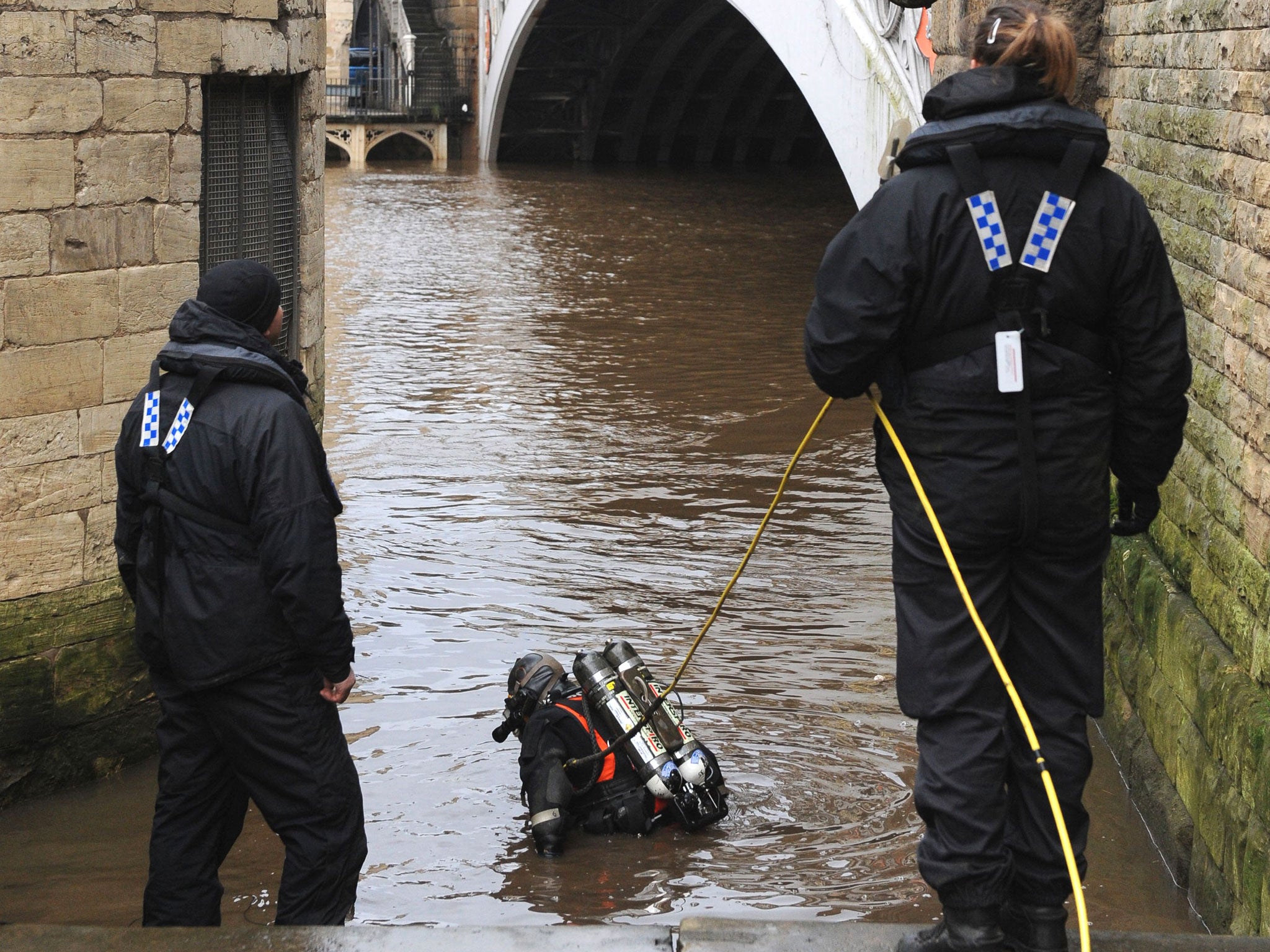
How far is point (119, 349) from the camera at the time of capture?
5652mm

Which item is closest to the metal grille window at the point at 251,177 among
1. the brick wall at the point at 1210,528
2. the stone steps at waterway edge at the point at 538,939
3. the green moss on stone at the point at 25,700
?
the green moss on stone at the point at 25,700

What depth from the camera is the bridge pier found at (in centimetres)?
3712

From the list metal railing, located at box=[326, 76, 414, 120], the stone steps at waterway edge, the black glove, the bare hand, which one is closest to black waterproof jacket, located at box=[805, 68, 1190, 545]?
the black glove

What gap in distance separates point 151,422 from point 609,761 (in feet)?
6.16

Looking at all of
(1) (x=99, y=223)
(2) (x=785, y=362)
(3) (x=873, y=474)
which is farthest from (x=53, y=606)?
(2) (x=785, y=362)

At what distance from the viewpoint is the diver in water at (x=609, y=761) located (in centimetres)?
489

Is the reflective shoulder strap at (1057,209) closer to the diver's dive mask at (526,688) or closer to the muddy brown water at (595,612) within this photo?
the muddy brown water at (595,612)

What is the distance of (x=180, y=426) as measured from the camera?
12.7 feet

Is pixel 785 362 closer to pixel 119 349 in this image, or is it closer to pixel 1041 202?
pixel 119 349

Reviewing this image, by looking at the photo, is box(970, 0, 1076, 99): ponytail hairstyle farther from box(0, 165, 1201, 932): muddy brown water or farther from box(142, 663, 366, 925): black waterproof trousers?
box(0, 165, 1201, 932): muddy brown water

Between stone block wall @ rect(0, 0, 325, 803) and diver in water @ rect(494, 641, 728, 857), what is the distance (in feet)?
5.36

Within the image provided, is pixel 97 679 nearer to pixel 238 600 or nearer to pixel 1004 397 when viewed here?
pixel 238 600

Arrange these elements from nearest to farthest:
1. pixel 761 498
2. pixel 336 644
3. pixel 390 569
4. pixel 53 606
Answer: pixel 336 644 < pixel 53 606 < pixel 390 569 < pixel 761 498

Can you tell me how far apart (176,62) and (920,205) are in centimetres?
357
